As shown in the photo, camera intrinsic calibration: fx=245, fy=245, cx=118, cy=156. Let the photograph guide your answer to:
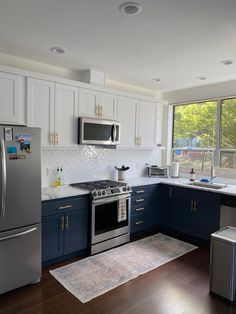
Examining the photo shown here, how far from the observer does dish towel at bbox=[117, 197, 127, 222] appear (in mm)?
3586

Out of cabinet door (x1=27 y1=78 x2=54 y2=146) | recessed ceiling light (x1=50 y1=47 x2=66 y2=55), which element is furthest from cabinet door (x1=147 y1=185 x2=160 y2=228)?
recessed ceiling light (x1=50 y1=47 x2=66 y2=55)

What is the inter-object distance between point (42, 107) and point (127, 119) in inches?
61.9

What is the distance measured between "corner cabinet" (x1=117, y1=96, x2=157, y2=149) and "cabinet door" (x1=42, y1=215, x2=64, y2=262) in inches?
67.6

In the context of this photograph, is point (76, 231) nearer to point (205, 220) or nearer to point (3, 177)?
point (3, 177)

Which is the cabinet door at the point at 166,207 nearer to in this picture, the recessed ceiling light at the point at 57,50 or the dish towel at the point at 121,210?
the dish towel at the point at 121,210

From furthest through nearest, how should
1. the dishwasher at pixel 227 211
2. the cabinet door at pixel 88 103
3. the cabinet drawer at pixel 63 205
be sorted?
the cabinet door at pixel 88 103 < the dishwasher at pixel 227 211 < the cabinet drawer at pixel 63 205

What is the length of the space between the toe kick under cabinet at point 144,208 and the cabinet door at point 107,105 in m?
1.23

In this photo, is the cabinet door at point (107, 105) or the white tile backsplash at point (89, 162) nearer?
the white tile backsplash at point (89, 162)

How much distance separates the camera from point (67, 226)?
3.11 metres

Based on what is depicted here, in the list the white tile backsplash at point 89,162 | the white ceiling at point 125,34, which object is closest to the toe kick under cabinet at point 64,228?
the white tile backsplash at point 89,162

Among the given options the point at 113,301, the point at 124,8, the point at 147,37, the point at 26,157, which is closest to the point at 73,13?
the point at 124,8

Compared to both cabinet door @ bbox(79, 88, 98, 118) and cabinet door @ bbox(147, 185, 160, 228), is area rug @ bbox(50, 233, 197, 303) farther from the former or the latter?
cabinet door @ bbox(79, 88, 98, 118)

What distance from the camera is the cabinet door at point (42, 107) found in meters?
→ 3.03

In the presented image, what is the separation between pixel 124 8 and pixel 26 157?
5.46ft
